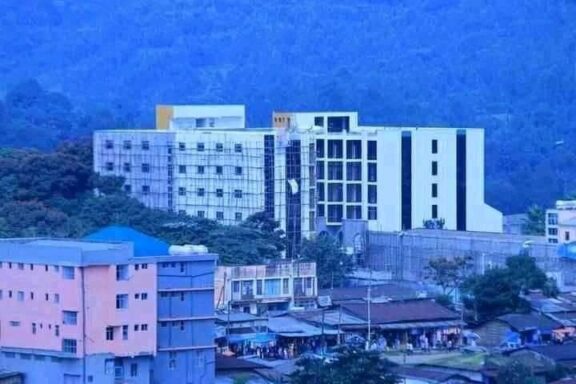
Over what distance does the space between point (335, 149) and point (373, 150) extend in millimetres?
692

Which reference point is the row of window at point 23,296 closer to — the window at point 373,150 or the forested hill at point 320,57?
the window at point 373,150

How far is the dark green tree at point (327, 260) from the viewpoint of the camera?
36844 mm

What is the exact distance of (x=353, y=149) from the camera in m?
40.8

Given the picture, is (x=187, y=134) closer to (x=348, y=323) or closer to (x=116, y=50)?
(x=348, y=323)

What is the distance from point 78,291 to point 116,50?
71914mm

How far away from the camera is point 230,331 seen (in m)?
31.1

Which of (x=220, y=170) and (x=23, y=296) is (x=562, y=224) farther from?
(x=23, y=296)

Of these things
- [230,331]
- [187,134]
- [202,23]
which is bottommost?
[230,331]

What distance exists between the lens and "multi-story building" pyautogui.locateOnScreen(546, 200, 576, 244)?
3769 cm

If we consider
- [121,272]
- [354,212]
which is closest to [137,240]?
[121,272]

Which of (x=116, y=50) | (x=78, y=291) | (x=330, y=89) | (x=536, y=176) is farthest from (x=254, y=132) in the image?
(x=116, y=50)

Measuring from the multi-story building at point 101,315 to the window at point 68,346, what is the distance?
0.04ft

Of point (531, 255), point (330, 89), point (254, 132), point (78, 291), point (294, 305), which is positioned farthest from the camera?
point (330, 89)

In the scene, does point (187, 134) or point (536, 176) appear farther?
point (536, 176)
